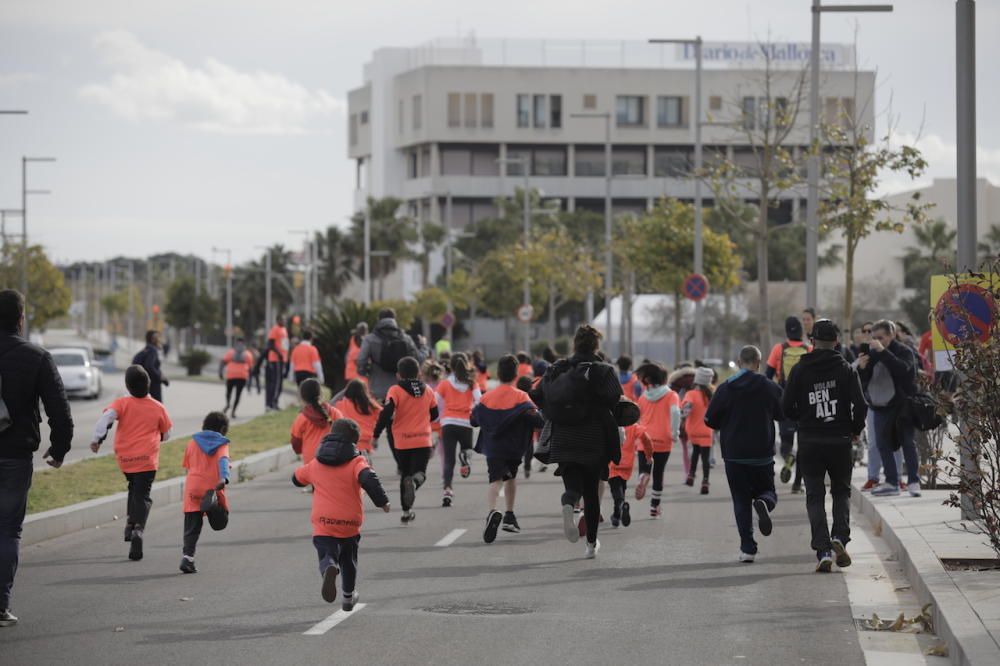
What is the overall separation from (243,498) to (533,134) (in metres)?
86.3

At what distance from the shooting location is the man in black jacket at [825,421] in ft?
39.7

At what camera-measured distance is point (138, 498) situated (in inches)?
511

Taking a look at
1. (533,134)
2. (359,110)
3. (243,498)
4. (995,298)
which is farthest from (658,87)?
(995,298)

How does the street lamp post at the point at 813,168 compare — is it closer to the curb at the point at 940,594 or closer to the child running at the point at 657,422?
the child running at the point at 657,422

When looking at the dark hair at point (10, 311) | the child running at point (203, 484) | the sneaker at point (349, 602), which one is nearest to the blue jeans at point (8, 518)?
the dark hair at point (10, 311)

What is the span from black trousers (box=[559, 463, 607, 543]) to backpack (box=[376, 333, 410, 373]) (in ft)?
24.6

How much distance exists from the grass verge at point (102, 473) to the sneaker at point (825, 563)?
750 cm

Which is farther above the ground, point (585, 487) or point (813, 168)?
point (813, 168)

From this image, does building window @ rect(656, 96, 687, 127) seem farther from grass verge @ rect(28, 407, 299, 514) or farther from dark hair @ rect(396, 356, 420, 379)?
dark hair @ rect(396, 356, 420, 379)

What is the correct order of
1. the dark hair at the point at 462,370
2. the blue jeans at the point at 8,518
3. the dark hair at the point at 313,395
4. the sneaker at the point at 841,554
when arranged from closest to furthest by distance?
the blue jeans at the point at 8,518 < the sneaker at the point at 841,554 < the dark hair at the point at 313,395 < the dark hair at the point at 462,370

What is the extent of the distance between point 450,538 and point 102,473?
714 centimetres

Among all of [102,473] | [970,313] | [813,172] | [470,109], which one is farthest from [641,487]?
[470,109]

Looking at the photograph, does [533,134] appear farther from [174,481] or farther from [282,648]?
[282,648]

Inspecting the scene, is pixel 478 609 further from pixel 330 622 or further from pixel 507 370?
pixel 507 370
